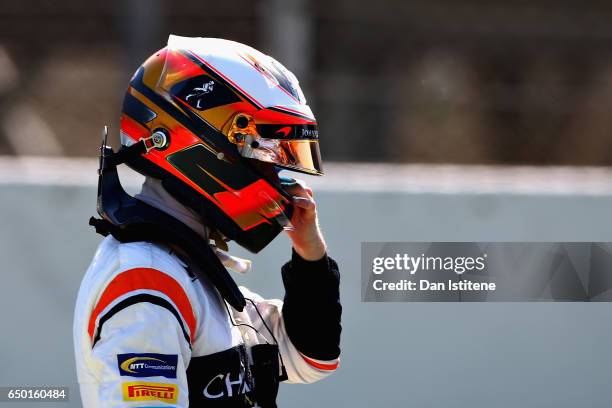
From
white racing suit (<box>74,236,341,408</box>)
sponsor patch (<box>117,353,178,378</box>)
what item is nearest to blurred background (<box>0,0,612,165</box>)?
white racing suit (<box>74,236,341,408</box>)

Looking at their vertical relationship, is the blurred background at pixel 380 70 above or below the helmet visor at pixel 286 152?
above

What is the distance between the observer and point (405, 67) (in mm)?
10727

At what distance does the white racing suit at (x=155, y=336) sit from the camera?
193 centimetres

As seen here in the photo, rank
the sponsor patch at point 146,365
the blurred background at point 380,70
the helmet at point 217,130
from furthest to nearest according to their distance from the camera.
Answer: the blurred background at point 380,70 → the helmet at point 217,130 → the sponsor patch at point 146,365

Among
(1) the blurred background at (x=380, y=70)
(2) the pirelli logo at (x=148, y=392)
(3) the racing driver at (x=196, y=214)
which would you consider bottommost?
(2) the pirelli logo at (x=148, y=392)

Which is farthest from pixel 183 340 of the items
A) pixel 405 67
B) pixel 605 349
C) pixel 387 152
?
pixel 405 67

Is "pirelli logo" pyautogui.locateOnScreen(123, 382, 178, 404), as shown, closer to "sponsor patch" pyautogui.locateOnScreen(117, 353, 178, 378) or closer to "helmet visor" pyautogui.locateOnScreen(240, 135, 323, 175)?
"sponsor patch" pyautogui.locateOnScreen(117, 353, 178, 378)

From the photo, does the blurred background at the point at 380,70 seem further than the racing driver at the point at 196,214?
Yes

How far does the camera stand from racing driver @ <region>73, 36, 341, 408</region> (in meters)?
2.02

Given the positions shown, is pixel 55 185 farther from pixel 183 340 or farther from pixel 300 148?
pixel 183 340

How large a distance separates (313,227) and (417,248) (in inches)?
60.7

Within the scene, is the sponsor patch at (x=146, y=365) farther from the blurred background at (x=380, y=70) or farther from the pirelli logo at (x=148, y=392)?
the blurred background at (x=380, y=70)

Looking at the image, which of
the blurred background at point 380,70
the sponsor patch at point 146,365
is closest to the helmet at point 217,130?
the sponsor patch at point 146,365

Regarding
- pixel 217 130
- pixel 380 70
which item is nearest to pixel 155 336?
pixel 217 130
